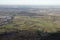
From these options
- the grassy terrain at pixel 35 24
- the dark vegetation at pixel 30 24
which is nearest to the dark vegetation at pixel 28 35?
the dark vegetation at pixel 30 24

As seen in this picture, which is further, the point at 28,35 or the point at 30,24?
the point at 30,24

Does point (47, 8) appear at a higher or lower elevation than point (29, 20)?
higher

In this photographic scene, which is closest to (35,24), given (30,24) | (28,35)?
(30,24)

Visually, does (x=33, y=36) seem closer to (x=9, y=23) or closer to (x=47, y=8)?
(x=9, y=23)

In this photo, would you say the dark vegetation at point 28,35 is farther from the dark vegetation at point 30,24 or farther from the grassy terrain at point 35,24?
the grassy terrain at point 35,24

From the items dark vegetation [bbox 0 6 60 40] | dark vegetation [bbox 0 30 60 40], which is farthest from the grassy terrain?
dark vegetation [bbox 0 30 60 40]

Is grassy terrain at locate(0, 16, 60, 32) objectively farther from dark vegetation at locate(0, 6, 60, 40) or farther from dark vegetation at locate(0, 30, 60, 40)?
dark vegetation at locate(0, 30, 60, 40)

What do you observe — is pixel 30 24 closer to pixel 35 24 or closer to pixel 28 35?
pixel 35 24
